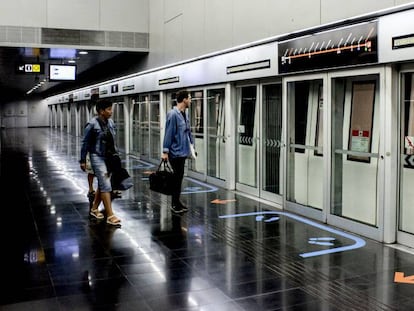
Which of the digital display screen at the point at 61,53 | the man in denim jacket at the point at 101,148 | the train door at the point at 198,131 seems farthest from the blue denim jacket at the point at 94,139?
the digital display screen at the point at 61,53

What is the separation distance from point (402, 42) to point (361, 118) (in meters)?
1.31

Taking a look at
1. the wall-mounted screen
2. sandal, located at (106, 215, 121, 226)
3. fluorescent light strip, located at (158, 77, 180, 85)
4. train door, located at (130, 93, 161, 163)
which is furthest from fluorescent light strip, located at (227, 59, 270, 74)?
the wall-mounted screen

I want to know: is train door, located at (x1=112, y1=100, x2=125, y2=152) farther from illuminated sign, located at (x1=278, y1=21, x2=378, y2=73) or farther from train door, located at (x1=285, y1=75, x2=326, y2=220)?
illuminated sign, located at (x1=278, y1=21, x2=378, y2=73)

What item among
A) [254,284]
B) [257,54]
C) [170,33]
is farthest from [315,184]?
[170,33]

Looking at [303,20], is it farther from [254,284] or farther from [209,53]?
[254,284]

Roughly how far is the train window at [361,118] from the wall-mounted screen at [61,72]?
37.5 ft

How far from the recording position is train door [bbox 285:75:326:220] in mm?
6711

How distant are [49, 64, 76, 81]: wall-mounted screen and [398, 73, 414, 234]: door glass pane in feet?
40.2

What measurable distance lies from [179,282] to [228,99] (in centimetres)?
512

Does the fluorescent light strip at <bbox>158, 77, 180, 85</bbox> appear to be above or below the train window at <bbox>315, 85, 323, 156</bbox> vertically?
above

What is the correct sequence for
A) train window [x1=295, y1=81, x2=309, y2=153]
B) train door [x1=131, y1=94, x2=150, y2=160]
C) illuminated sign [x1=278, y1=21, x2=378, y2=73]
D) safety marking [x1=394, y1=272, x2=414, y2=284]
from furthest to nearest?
train door [x1=131, y1=94, x2=150, y2=160] → train window [x1=295, y1=81, x2=309, y2=153] → illuminated sign [x1=278, y1=21, x2=378, y2=73] → safety marking [x1=394, y1=272, x2=414, y2=284]

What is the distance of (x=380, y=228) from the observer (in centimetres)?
541

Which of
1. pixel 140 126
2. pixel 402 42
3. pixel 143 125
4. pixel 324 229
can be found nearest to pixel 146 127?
pixel 143 125

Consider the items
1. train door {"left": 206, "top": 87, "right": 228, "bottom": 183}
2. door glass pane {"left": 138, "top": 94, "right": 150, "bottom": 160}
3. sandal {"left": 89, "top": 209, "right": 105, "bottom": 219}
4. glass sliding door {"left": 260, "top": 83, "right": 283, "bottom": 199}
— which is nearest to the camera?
sandal {"left": 89, "top": 209, "right": 105, "bottom": 219}
